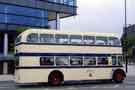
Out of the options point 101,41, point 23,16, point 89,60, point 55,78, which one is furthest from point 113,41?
point 23,16

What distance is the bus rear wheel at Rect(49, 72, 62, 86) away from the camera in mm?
26609

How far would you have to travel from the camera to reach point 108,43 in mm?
28859

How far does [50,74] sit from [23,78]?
6.57ft

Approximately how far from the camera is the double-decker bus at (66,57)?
25734 millimetres

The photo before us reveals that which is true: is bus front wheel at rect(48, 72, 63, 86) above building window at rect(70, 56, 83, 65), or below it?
below

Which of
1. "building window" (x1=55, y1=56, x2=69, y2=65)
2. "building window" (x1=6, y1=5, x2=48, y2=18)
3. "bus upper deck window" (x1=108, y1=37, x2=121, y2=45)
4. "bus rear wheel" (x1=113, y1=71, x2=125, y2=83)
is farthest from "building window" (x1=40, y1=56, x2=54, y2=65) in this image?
"building window" (x1=6, y1=5, x2=48, y2=18)

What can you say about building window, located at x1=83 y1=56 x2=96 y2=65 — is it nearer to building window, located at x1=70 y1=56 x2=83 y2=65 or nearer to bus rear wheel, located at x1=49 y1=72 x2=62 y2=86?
building window, located at x1=70 y1=56 x2=83 y2=65

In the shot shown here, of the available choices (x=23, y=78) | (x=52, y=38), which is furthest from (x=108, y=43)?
(x=23, y=78)

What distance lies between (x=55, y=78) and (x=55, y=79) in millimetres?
74

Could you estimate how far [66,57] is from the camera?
2714 cm

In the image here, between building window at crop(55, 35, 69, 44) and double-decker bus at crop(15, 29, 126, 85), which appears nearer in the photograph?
double-decker bus at crop(15, 29, 126, 85)

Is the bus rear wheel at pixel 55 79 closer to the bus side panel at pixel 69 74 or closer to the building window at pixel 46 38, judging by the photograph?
the bus side panel at pixel 69 74

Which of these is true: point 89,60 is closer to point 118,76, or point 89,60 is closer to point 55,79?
point 118,76

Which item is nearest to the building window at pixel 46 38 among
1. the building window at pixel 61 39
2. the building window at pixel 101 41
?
the building window at pixel 61 39
